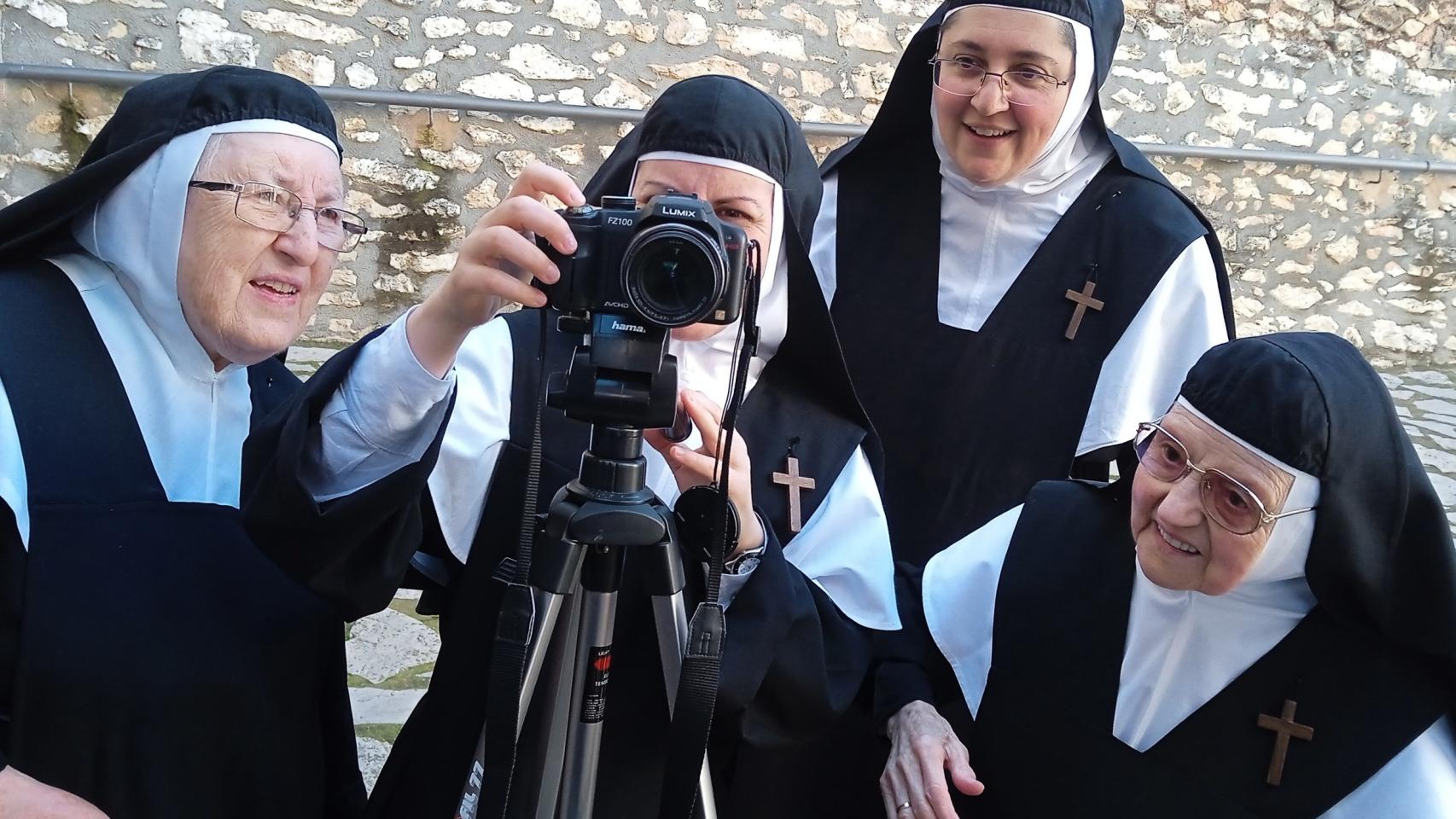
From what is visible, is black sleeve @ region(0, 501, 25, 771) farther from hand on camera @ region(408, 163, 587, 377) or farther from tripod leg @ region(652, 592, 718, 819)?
tripod leg @ region(652, 592, 718, 819)

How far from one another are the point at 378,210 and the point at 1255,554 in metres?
5.20

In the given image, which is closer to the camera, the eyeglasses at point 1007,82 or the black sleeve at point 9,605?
the black sleeve at point 9,605

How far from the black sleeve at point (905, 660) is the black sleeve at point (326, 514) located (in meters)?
0.82

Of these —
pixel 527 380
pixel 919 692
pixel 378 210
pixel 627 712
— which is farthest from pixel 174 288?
pixel 378 210

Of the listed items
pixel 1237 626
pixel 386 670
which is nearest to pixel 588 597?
pixel 1237 626

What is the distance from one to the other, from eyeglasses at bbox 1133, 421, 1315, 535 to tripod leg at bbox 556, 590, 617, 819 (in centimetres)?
89

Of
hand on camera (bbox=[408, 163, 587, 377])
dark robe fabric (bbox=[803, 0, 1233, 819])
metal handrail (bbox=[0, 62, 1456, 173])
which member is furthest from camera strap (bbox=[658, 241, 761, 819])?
metal handrail (bbox=[0, 62, 1456, 173])

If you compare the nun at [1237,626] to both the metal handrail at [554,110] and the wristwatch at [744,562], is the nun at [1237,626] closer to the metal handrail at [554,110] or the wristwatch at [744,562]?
the wristwatch at [744,562]

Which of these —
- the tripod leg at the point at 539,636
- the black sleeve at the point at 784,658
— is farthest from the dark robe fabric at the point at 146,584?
the black sleeve at the point at 784,658

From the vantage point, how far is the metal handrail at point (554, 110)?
17.6 ft

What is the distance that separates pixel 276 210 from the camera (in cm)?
184

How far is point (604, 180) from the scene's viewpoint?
2.10 meters

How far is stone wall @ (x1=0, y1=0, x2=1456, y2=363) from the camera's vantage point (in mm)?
5516

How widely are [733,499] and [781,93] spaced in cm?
522
